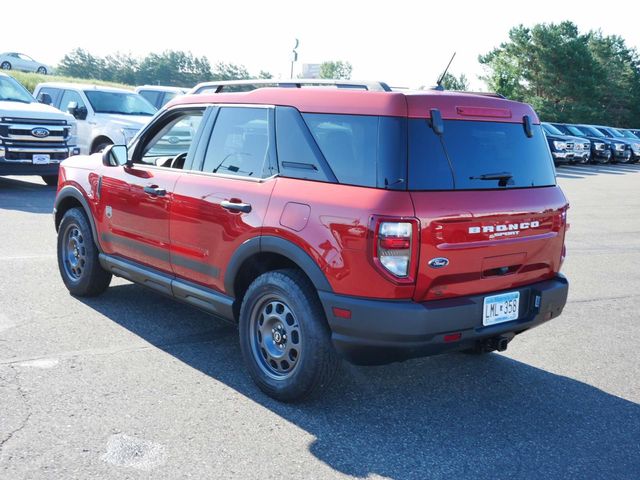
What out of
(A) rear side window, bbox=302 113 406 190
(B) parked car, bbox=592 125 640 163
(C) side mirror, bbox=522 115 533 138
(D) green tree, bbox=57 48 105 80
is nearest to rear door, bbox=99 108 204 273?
(A) rear side window, bbox=302 113 406 190

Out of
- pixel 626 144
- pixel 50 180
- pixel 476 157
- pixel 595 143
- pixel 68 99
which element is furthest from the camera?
pixel 626 144

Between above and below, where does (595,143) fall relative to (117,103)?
below

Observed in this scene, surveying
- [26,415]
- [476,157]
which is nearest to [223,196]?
[476,157]

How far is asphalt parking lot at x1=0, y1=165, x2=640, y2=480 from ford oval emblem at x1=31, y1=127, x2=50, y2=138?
733cm

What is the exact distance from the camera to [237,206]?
169 inches

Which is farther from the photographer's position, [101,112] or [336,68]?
[336,68]

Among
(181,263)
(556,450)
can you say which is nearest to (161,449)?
(181,263)

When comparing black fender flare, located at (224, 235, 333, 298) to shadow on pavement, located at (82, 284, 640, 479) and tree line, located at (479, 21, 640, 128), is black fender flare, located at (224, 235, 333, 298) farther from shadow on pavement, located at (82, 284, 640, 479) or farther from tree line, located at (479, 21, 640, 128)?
tree line, located at (479, 21, 640, 128)

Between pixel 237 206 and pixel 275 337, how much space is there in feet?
2.71

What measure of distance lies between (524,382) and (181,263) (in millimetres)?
2462

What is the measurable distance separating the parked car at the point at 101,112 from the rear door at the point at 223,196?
9.69 metres

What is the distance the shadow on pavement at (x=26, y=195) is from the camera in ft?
36.0

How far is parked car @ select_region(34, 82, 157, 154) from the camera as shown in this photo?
46.4 ft

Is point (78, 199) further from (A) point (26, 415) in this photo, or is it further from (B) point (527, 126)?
(B) point (527, 126)
